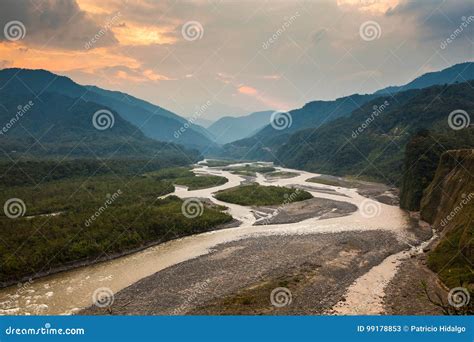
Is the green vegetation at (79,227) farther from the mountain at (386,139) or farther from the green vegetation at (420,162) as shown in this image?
the mountain at (386,139)

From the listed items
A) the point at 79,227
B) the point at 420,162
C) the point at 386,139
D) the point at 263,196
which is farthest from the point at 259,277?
the point at 386,139

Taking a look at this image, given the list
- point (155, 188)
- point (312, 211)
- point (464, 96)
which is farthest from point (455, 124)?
point (155, 188)

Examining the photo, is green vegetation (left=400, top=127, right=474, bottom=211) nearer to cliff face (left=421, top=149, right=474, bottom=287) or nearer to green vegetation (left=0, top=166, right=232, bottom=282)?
cliff face (left=421, top=149, right=474, bottom=287)

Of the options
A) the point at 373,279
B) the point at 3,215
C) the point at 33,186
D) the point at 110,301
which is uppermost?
the point at 33,186

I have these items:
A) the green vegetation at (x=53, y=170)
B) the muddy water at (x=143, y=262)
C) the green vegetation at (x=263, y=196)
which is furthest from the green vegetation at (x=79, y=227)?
the green vegetation at (x=263, y=196)

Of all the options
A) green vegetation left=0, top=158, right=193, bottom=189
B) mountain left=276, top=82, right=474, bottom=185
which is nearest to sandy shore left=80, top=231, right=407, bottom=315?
green vegetation left=0, top=158, right=193, bottom=189

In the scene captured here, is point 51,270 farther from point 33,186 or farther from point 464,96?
point 464,96
